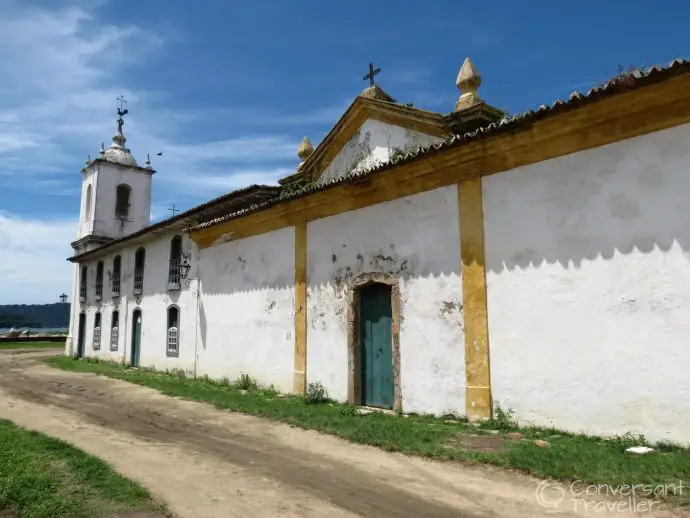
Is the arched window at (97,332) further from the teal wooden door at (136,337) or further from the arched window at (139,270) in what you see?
the arched window at (139,270)

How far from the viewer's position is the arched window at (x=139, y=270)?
18.8 m

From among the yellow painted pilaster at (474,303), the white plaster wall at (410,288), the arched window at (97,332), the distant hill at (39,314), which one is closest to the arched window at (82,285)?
the arched window at (97,332)

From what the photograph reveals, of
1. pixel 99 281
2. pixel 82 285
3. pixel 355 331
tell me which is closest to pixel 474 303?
pixel 355 331

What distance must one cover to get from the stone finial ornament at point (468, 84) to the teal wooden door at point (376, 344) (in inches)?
142

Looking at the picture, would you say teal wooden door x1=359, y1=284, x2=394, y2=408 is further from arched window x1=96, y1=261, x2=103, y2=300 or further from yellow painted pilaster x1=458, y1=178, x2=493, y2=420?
arched window x1=96, y1=261, x2=103, y2=300

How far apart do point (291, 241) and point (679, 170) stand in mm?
7394

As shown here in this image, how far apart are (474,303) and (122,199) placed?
24615mm

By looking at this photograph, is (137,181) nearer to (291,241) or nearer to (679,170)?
(291,241)

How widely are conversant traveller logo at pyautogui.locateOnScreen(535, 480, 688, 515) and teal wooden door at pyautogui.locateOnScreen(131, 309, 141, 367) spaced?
55.5 ft

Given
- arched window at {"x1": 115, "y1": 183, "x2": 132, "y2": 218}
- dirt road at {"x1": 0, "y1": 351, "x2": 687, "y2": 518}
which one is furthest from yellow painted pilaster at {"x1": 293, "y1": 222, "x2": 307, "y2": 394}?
arched window at {"x1": 115, "y1": 183, "x2": 132, "y2": 218}

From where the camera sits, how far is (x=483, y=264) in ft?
25.1

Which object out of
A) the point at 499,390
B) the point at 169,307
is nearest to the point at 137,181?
the point at 169,307

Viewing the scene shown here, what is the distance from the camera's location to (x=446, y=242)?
8.22 metres

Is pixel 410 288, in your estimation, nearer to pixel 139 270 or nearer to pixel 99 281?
pixel 139 270
